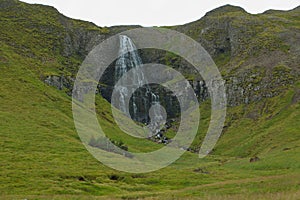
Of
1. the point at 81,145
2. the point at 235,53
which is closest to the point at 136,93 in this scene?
the point at 235,53

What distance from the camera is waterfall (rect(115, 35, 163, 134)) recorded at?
159 meters

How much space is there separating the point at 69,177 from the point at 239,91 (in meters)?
99.7

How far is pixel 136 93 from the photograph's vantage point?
6560 inches

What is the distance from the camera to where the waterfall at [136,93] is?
159m

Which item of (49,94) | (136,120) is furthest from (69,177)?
(136,120)

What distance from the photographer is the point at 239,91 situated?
146 m

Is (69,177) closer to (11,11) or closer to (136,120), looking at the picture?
(136,120)

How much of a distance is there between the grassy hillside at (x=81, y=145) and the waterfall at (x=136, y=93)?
13.1 m

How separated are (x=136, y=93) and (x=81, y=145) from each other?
78.4 metres

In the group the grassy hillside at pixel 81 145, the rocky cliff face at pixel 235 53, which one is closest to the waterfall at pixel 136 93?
the rocky cliff face at pixel 235 53

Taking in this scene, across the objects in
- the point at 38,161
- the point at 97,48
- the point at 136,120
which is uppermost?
the point at 97,48

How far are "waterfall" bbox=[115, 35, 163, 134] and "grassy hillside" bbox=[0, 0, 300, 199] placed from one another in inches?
515

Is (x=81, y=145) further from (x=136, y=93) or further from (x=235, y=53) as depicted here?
(x=235, y=53)

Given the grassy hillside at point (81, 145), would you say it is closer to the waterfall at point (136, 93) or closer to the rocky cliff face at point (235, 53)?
the rocky cliff face at point (235, 53)
